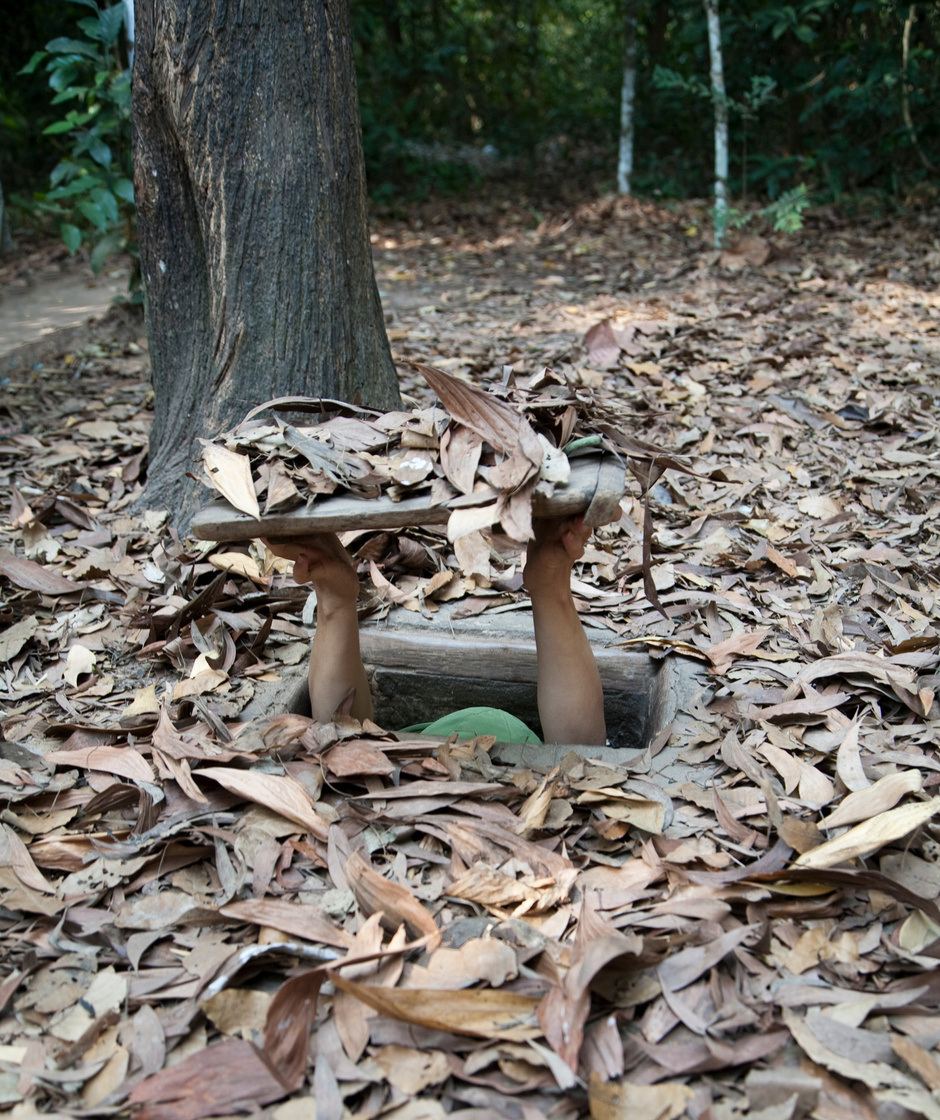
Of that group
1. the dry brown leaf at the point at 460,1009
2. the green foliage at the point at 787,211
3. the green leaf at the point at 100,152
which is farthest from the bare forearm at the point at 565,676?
the green foliage at the point at 787,211

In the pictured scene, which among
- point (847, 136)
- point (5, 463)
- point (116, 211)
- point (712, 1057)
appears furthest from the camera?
point (847, 136)

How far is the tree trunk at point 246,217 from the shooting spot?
114 inches

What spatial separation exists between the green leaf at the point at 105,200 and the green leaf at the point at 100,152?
0.17m

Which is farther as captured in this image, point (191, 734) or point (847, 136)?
point (847, 136)

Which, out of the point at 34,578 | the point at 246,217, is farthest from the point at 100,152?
the point at 34,578

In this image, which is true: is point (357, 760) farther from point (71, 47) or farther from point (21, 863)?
point (71, 47)

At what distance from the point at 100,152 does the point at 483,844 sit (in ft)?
14.3

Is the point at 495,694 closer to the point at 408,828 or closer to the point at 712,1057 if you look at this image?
the point at 408,828

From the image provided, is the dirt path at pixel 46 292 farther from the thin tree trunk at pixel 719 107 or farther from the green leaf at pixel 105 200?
the thin tree trunk at pixel 719 107

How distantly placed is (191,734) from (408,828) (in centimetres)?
62

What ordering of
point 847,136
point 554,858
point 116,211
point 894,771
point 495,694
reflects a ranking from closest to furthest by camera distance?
point 554,858, point 894,771, point 495,694, point 116,211, point 847,136

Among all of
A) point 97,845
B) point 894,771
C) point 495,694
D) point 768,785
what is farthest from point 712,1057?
point 495,694

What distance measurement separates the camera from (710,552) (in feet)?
9.88

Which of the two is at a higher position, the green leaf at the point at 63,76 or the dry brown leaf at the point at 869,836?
the green leaf at the point at 63,76
